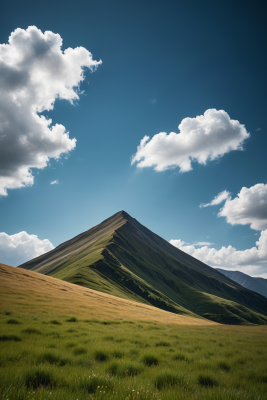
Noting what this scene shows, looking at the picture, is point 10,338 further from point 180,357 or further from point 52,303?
point 52,303

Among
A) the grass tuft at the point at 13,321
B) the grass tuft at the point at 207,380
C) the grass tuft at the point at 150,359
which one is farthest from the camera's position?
the grass tuft at the point at 13,321

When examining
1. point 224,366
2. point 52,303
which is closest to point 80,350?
point 224,366

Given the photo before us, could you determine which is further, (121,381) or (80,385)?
(121,381)

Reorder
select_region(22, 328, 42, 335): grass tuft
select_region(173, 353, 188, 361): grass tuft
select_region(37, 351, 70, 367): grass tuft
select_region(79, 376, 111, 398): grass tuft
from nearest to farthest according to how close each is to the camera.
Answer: select_region(79, 376, 111, 398): grass tuft
select_region(37, 351, 70, 367): grass tuft
select_region(173, 353, 188, 361): grass tuft
select_region(22, 328, 42, 335): grass tuft

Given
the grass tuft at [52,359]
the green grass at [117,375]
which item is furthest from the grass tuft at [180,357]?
the grass tuft at [52,359]

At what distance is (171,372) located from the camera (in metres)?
6.63

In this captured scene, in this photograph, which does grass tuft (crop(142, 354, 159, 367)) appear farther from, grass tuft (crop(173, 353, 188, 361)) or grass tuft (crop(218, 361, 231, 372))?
grass tuft (crop(218, 361, 231, 372))

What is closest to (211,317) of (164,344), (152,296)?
(152,296)

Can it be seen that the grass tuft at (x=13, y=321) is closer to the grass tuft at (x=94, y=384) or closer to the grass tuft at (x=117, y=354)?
the grass tuft at (x=117, y=354)

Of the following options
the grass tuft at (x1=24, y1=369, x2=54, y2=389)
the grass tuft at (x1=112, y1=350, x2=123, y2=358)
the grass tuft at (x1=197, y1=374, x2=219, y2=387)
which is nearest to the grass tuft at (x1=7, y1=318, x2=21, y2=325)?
the grass tuft at (x1=112, y1=350, x2=123, y2=358)

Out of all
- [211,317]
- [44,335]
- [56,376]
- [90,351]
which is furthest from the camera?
[211,317]

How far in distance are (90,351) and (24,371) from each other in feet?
12.7

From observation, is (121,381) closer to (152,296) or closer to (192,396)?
(192,396)

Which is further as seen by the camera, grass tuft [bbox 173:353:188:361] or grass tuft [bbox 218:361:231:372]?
grass tuft [bbox 173:353:188:361]
